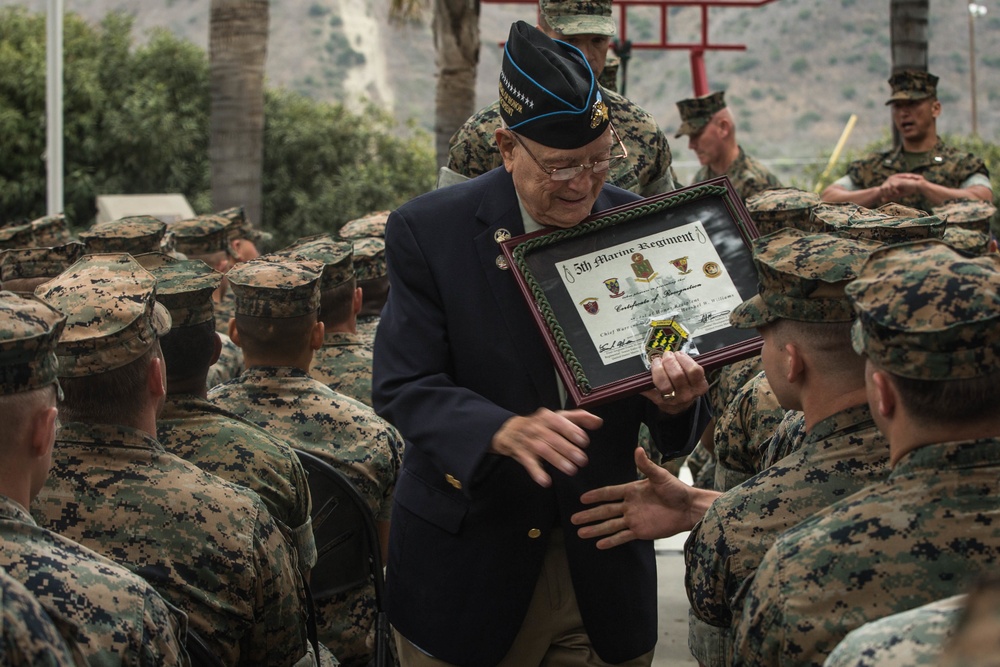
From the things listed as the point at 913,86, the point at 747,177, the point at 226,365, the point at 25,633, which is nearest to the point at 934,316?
the point at 25,633

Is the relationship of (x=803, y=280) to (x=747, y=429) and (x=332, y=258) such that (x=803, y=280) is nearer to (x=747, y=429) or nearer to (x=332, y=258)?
(x=747, y=429)

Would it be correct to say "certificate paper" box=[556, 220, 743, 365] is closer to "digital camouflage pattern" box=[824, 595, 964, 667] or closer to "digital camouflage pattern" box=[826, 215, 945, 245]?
"digital camouflage pattern" box=[826, 215, 945, 245]

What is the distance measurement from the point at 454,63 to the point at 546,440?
12535 mm

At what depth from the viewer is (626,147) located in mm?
5336

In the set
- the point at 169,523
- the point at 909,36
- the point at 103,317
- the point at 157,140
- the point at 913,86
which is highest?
the point at 909,36

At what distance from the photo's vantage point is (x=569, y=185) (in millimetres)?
3453

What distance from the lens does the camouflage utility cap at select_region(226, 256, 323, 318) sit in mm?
4977

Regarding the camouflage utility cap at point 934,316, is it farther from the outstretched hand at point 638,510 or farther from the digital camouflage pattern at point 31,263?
the digital camouflage pattern at point 31,263

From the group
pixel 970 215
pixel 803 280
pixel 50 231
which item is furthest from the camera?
pixel 50 231

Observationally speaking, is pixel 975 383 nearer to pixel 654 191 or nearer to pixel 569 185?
pixel 569 185

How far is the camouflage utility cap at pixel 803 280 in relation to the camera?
316cm

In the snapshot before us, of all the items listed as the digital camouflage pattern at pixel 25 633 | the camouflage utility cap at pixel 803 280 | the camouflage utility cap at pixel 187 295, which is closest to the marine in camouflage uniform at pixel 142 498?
the camouflage utility cap at pixel 187 295

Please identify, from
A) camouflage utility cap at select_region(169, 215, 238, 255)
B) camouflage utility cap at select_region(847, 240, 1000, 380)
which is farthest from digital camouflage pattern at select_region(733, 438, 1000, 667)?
camouflage utility cap at select_region(169, 215, 238, 255)

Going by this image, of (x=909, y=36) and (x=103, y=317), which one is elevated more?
(x=909, y=36)
